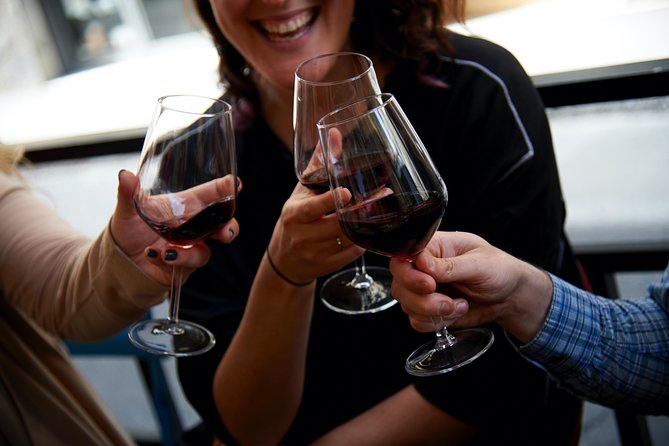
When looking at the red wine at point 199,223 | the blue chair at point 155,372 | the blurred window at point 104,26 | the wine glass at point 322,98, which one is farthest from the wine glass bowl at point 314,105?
the blurred window at point 104,26

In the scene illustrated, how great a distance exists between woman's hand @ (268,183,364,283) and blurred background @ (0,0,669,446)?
0.62m

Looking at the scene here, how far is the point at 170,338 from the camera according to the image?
1.11 meters

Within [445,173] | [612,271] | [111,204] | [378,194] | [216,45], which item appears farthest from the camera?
[111,204]

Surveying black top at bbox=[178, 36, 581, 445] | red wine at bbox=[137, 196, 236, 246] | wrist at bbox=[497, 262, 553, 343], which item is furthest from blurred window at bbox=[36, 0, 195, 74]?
wrist at bbox=[497, 262, 553, 343]

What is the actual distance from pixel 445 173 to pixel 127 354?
982mm

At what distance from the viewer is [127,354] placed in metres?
1.89

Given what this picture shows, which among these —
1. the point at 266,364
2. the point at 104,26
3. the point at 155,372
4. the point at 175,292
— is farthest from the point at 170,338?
the point at 104,26

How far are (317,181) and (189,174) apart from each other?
0.18 metres

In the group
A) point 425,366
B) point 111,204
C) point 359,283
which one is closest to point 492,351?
point 359,283

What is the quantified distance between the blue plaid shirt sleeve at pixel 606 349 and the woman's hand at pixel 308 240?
0.27 metres

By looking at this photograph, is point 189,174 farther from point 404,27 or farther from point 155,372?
point 155,372

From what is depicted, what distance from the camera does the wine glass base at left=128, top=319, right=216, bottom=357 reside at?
1054mm

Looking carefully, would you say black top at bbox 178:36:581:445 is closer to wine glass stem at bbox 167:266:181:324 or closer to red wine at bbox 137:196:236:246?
wine glass stem at bbox 167:266:181:324

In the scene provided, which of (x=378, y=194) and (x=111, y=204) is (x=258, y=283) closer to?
(x=378, y=194)
